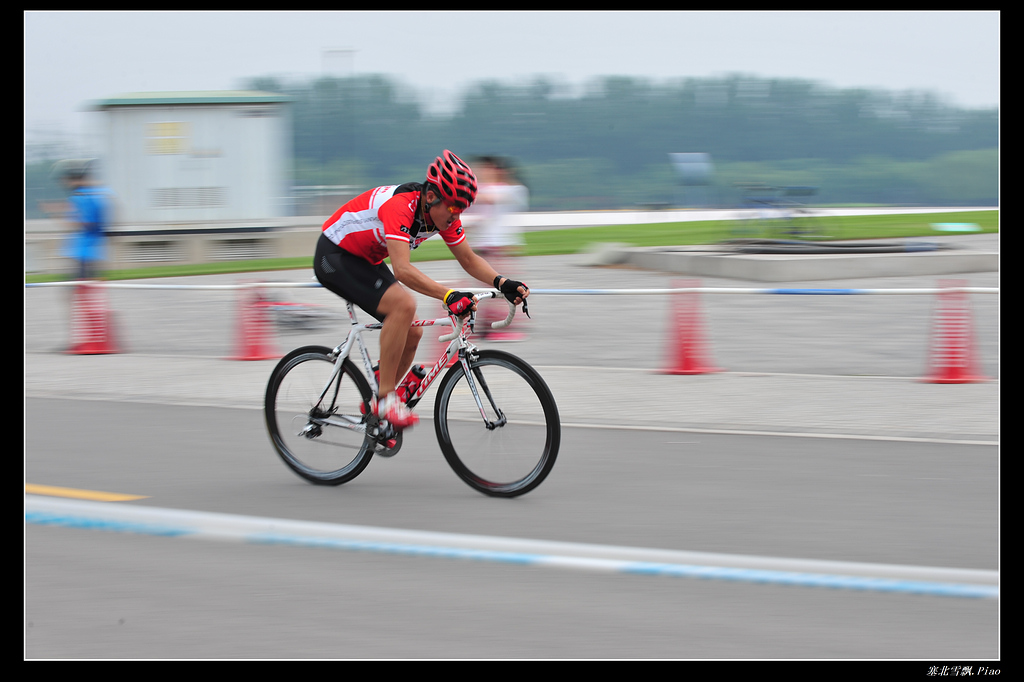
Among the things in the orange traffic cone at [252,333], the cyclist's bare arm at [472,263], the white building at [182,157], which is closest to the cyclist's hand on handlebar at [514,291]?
the cyclist's bare arm at [472,263]

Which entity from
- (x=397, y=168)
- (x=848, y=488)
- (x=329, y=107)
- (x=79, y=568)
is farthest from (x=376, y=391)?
(x=397, y=168)

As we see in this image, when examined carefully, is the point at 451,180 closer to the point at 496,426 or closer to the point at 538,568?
the point at 496,426

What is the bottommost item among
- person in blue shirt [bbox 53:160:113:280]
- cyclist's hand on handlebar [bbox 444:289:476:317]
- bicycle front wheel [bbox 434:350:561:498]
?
bicycle front wheel [bbox 434:350:561:498]

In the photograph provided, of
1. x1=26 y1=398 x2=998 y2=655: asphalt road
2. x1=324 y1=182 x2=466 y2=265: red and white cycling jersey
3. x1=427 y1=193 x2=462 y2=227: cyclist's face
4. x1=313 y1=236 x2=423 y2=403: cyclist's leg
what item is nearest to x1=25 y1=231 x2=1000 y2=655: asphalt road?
x1=26 y1=398 x2=998 y2=655: asphalt road

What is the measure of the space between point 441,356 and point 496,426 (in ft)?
1.77

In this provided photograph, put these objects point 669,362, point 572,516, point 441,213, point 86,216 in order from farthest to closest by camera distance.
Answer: point 86,216
point 669,362
point 441,213
point 572,516

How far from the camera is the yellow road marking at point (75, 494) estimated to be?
19.0 ft

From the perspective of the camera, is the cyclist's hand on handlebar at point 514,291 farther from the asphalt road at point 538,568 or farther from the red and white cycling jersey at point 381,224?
the asphalt road at point 538,568

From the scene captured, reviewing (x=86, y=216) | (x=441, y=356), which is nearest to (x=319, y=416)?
(x=441, y=356)

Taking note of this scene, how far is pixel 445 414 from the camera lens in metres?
5.80

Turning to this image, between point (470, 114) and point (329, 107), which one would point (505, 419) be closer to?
point (329, 107)

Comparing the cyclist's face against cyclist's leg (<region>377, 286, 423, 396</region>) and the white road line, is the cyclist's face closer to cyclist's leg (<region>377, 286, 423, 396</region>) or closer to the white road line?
cyclist's leg (<region>377, 286, 423, 396</region>)

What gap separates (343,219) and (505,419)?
4.53 feet

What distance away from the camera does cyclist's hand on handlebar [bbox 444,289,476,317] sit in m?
5.47
